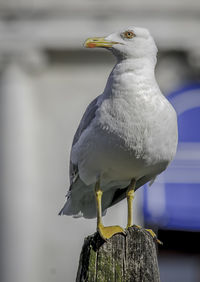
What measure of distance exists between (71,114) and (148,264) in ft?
23.2

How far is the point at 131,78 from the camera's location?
4648mm

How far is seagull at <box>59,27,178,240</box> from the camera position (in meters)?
4.50

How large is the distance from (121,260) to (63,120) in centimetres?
707

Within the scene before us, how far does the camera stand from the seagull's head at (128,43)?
4.76m

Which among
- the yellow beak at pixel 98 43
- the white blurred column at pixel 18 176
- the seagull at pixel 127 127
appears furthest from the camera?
the white blurred column at pixel 18 176

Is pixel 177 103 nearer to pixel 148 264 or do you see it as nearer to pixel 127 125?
pixel 127 125

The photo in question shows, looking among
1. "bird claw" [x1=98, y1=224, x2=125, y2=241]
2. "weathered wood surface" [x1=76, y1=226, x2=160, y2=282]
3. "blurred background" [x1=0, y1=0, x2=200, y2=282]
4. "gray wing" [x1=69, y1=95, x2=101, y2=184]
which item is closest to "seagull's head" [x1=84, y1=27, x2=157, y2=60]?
"gray wing" [x1=69, y1=95, x2=101, y2=184]

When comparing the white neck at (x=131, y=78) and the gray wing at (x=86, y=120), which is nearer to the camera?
the white neck at (x=131, y=78)

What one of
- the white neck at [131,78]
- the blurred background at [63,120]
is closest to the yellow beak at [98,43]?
the white neck at [131,78]

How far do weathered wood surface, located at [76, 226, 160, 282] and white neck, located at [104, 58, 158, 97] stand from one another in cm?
93

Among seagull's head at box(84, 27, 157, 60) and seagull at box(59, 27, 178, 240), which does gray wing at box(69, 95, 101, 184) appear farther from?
seagull's head at box(84, 27, 157, 60)

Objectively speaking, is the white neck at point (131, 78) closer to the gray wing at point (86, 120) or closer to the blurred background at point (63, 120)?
the gray wing at point (86, 120)

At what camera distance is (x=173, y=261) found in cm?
1069

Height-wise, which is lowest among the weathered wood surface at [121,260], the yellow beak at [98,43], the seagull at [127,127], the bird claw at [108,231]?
the weathered wood surface at [121,260]
